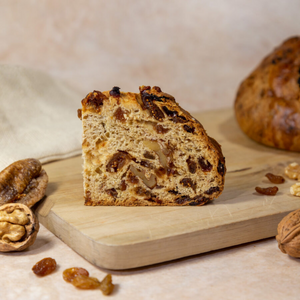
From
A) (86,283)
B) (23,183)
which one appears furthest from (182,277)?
(23,183)

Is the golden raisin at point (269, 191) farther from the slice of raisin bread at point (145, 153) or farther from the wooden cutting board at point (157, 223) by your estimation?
the slice of raisin bread at point (145, 153)

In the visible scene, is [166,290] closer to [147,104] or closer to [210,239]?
[210,239]

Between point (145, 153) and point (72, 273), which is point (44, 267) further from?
point (145, 153)

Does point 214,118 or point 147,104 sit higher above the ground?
point 147,104

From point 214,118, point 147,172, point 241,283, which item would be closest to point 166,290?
point 241,283

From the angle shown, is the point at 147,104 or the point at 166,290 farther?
the point at 147,104
